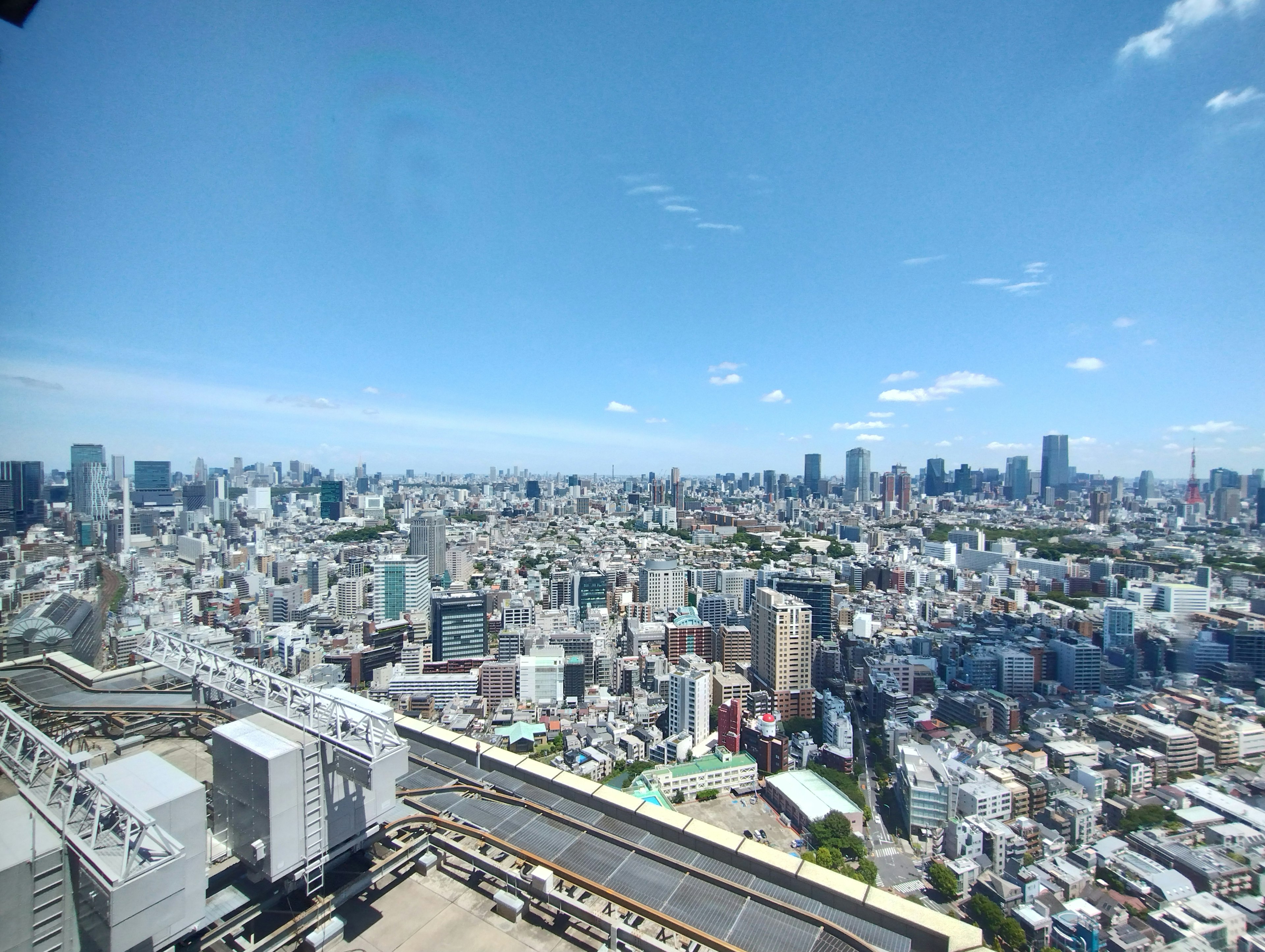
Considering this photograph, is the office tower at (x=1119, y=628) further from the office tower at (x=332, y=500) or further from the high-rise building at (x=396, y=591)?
the office tower at (x=332, y=500)

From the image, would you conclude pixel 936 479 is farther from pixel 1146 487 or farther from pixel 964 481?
pixel 1146 487

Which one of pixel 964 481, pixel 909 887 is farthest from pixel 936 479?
pixel 909 887

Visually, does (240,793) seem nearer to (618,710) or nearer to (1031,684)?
(618,710)

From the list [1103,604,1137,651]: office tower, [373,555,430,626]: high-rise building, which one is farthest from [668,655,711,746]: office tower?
[1103,604,1137,651]: office tower

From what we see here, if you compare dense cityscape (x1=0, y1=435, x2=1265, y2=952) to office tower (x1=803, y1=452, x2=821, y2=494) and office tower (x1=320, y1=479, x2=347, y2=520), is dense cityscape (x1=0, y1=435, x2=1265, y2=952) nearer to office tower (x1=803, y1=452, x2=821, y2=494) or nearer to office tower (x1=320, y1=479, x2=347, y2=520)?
office tower (x1=320, y1=479, x2=347, y2=520)

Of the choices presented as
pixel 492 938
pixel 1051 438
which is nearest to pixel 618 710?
pixel 492 938

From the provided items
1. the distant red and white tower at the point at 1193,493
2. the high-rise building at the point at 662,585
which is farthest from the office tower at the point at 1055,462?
the high-rise building at the point at 662,585
